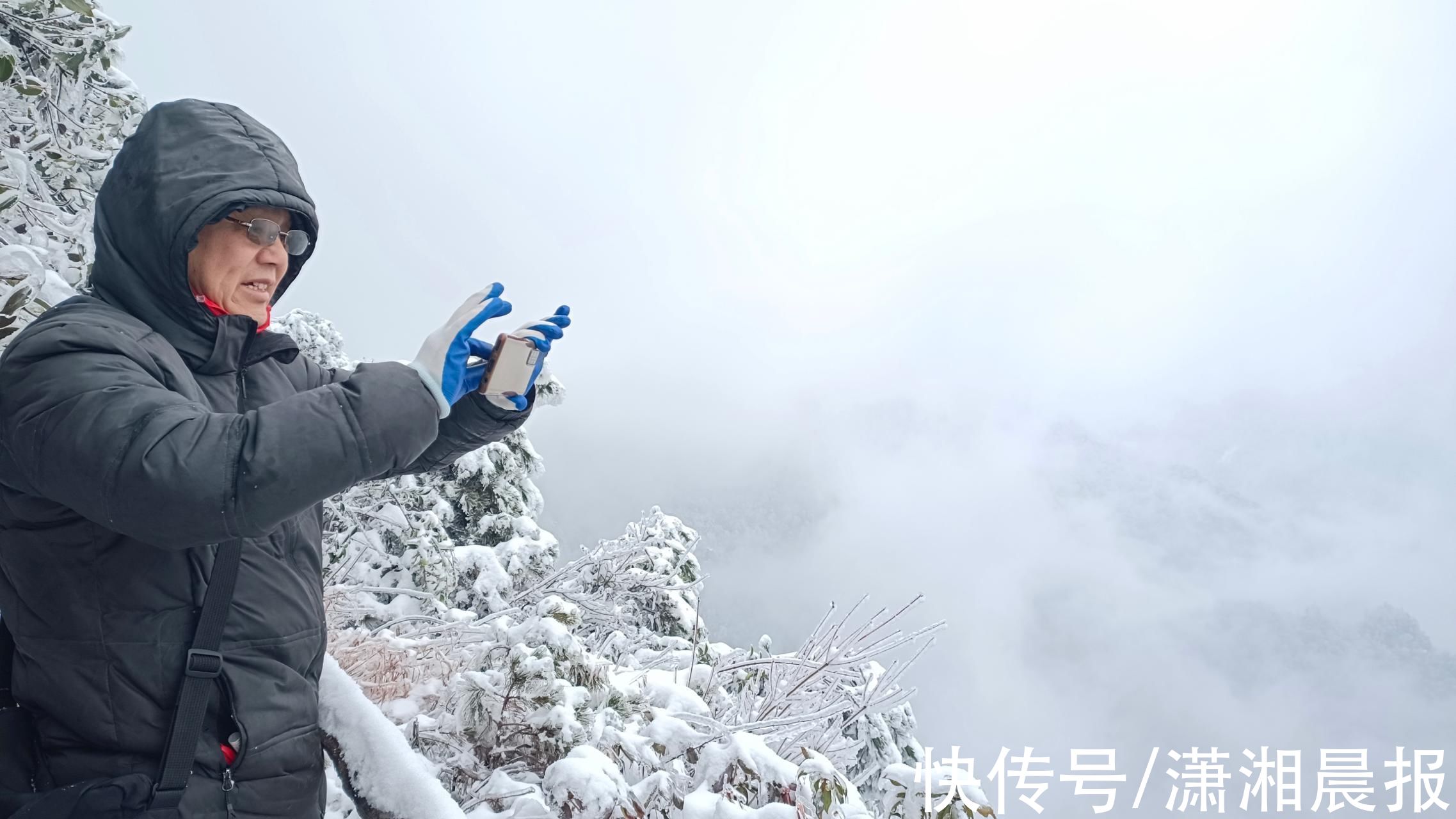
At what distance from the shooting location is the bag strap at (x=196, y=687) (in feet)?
3.78

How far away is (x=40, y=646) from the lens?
3.90 ft

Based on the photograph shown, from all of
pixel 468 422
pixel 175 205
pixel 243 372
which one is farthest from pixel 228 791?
pixel 175 205

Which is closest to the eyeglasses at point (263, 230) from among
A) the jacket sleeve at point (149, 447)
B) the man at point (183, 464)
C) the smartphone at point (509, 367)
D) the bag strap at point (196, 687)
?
the man at point (183, 464)

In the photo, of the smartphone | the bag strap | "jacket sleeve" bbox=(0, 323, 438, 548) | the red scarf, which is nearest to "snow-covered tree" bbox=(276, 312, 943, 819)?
the bag strap

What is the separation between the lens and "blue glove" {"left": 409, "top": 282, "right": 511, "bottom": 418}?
1.39 metres

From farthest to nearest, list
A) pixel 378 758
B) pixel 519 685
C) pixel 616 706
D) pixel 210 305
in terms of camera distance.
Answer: pixel 616 706
pixel 519 685
pixel 210 305
pixel 378 758

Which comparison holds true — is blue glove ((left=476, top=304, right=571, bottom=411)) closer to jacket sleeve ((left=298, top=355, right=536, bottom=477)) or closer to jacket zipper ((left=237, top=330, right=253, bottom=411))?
jacket sleeve ((left=298, top=355, right=536, bottom=477))

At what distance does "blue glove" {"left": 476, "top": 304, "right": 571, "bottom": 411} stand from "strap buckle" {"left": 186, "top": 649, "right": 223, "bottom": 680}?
79 centimetres

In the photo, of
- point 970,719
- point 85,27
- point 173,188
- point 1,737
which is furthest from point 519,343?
point 970,719

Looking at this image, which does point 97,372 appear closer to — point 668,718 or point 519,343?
point 519,343

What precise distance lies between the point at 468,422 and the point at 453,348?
42cm

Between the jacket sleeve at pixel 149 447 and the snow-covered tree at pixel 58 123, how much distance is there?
2.13 meters

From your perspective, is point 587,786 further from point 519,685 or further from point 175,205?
point 175,205

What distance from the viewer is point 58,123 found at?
3508mm
